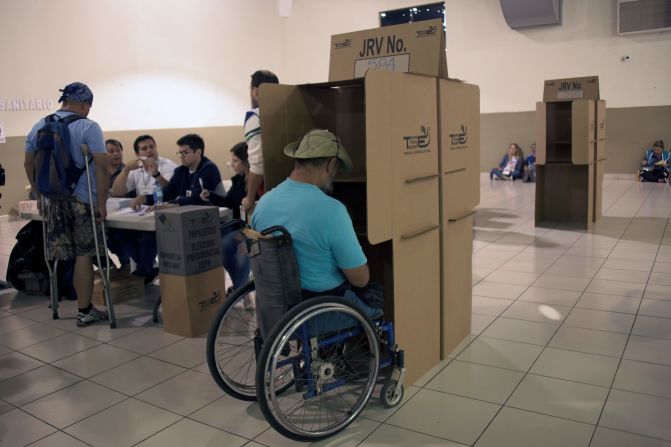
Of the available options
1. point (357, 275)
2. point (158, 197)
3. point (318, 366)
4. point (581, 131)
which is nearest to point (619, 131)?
point (581, 131)

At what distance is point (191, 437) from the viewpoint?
2314 mm

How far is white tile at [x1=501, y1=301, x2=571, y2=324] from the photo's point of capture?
353 cm

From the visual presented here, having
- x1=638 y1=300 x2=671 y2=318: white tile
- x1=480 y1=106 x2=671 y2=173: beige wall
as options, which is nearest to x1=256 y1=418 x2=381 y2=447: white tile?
x1=638 y1=300 x2=671 y2=318: white tile

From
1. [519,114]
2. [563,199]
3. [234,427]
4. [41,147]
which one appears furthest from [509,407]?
[519,114]

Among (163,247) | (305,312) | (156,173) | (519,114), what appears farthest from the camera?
(519,114)

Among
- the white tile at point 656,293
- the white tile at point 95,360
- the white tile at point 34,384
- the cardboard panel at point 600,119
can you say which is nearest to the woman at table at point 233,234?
the white tile at point 95,360

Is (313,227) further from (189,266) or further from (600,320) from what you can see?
(600,320)

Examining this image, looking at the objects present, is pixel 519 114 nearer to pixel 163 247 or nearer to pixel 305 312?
pixel 163 247

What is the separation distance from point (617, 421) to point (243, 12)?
11539 millimetres

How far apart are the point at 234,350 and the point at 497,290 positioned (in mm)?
2016

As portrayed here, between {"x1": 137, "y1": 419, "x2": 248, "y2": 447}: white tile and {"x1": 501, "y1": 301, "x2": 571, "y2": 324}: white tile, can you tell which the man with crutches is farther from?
{"x1": 501, "y1": 301, "x2": 571, "y2": 324}: white tile

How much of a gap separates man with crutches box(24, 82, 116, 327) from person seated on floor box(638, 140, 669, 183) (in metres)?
9.57

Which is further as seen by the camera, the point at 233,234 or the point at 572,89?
the point at 572,89

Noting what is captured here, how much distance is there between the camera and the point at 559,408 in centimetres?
242
